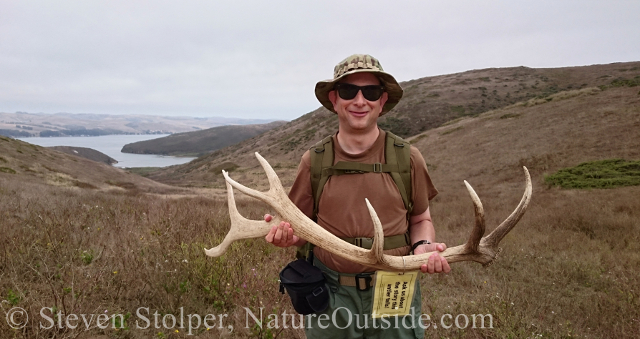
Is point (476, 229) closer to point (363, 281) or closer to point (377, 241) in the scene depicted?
point (377, 241)

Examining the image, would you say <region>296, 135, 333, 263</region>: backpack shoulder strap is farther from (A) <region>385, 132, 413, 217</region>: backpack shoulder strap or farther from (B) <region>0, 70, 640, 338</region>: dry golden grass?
(B) <region>0, 70, 640, 338</region>: dry golden grass

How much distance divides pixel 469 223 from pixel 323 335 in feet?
27.8

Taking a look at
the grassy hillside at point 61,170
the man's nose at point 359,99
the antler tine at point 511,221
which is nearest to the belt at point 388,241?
the antler tine at point 511,221

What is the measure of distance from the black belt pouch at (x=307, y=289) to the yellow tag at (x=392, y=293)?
14.2 inches

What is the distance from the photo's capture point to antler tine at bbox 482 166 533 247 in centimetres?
192

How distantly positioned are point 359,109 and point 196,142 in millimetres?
176542

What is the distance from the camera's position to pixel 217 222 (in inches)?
274

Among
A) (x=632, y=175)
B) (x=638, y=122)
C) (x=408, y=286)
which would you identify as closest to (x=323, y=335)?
(x=408, y=286)

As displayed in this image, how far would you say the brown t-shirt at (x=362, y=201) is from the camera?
7.24ft

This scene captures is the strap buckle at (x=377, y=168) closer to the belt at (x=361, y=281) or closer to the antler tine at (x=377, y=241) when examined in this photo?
the antler tine at (x=377, y=241)

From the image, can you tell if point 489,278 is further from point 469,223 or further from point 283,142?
point 283,142

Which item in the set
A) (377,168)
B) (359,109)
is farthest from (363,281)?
(359,109)

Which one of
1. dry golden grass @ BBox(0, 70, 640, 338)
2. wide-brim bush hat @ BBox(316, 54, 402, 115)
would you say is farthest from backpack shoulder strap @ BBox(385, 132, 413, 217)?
dry golden grass @ BBox(0, 70, 640, 338)

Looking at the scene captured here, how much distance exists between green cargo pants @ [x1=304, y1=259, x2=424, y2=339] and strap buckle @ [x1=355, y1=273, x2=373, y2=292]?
0.03 m
